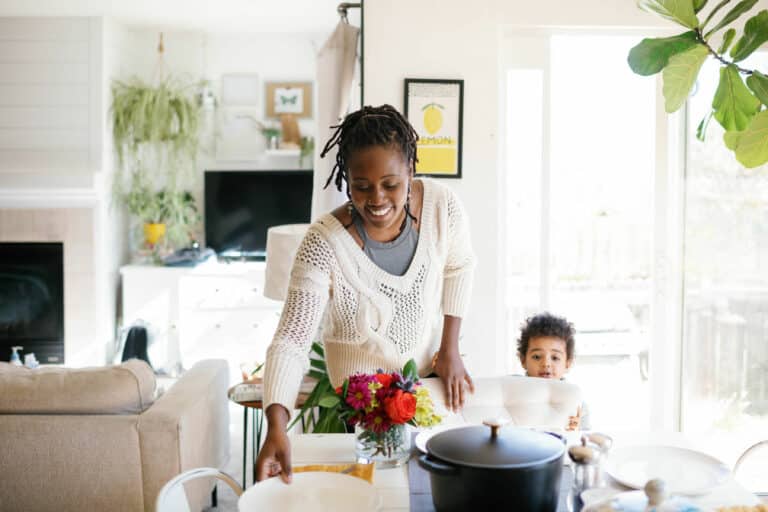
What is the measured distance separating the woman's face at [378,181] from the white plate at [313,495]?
53 centimetres

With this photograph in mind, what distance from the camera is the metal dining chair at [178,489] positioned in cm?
147

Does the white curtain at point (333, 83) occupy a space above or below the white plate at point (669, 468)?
above

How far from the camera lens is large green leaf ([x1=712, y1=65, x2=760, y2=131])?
4.25ft

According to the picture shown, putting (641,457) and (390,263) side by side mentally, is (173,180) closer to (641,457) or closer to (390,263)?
(390,263)

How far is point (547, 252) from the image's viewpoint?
3.67m

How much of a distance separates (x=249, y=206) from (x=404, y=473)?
4.87 meters

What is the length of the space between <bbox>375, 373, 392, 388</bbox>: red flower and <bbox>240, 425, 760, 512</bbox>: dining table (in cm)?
15

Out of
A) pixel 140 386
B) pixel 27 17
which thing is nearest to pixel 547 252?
pixel 140 386

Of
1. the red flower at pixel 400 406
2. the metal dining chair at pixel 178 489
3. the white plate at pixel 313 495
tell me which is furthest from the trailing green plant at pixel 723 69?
the metal dining chair at pixel 178 489

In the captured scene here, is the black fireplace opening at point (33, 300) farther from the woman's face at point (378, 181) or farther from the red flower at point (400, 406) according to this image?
the red flower at point (400, 406)

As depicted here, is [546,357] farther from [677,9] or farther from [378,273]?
[677,9]

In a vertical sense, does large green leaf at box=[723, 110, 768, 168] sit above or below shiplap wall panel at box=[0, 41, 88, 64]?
below

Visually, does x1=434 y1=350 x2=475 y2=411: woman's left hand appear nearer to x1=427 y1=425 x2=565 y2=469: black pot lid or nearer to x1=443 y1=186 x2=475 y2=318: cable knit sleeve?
x1=443 y1=186 x2=475 y2=318: cable knit sleeve

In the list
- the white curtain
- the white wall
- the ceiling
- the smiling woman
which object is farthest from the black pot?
the ceiling
